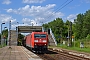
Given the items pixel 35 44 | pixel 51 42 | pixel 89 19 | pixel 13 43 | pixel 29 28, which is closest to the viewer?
pixel 35 44

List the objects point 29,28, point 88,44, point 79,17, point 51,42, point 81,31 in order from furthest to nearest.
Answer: point 79,17 → point 81,31 → point 29,28 → point 51,42 → point 88,44

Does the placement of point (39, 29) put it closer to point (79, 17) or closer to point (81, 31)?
point (81, 31)

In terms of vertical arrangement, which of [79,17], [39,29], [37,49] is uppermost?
[79,17]

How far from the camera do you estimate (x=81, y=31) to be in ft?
445

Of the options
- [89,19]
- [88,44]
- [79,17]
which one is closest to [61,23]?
[79,17]

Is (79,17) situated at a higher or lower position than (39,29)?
higher

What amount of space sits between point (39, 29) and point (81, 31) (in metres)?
44.5

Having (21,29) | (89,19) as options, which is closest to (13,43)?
(21,29)

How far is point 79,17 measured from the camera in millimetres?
145000

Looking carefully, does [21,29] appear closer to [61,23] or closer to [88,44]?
[88,44]

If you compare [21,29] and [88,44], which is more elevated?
[21,29]

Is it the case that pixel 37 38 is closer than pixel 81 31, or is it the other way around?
pixel 37 38

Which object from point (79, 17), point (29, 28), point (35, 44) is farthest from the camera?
point (79, 17)

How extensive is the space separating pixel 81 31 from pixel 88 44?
72782 millimetres
